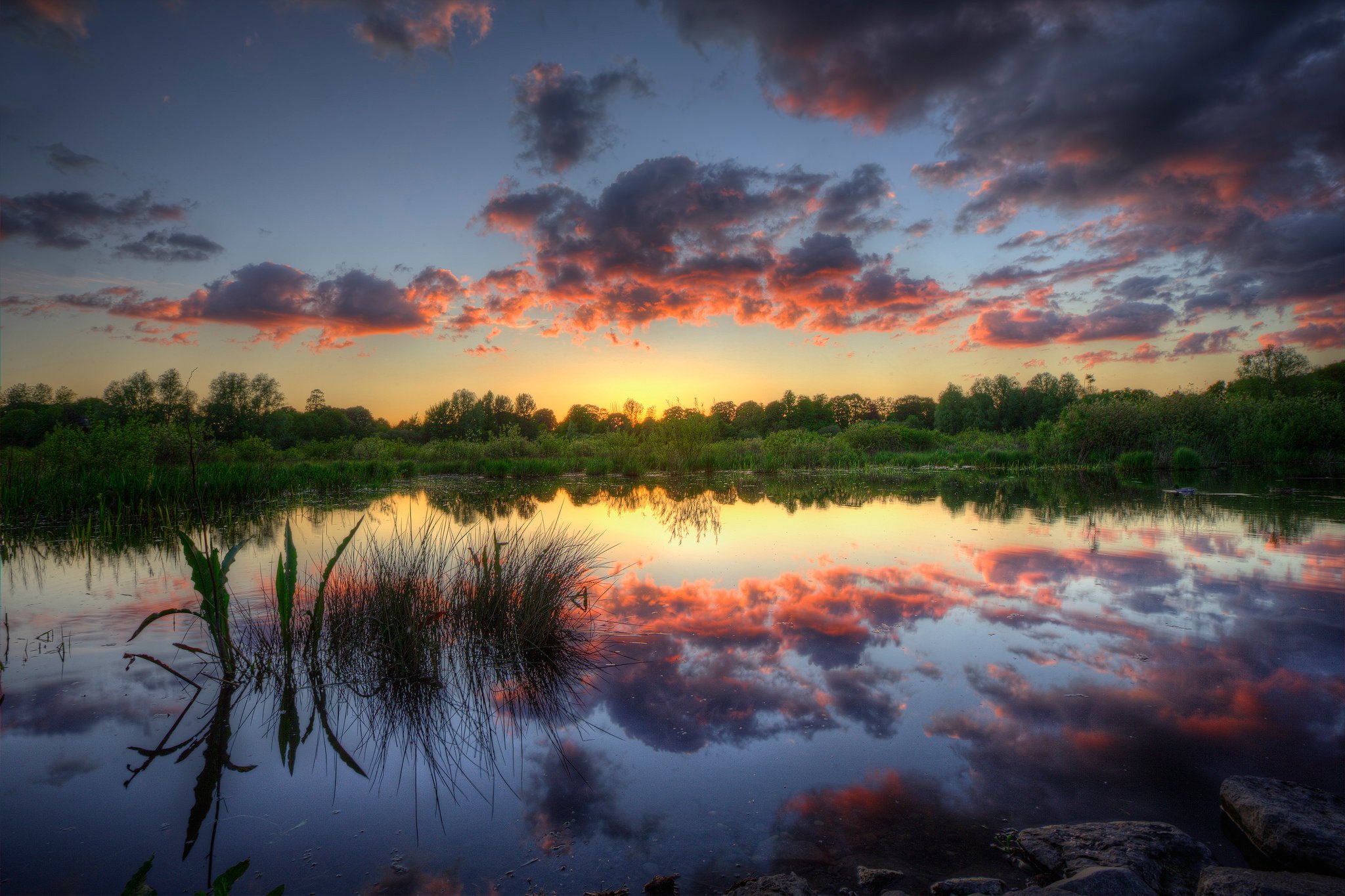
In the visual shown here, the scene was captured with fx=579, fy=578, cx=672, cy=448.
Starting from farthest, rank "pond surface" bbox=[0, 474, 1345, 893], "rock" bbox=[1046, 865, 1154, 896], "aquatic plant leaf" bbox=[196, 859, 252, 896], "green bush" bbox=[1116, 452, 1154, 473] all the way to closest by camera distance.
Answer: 1. "green bush" bbox=[1116, 452, 1154, 473]
2. "pond surface" bbox=[0, 474, 1345, 893]
3. "rock" bbox=[1046, 865, 1154, 896]
4. "aquatic plant leaf" bbox=[196, 859, 252, 896]

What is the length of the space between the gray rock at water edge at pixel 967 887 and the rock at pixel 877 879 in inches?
5.9

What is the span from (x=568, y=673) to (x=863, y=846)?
2920mm

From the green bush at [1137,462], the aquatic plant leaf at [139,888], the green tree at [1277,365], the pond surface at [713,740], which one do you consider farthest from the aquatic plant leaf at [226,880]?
the green tree at [1277,365]

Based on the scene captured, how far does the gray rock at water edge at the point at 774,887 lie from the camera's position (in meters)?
2.32

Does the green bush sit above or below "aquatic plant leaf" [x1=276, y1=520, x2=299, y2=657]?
below

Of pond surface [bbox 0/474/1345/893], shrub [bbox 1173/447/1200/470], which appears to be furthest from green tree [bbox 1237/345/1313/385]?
pond surface [bbox 0/474/1345/893]

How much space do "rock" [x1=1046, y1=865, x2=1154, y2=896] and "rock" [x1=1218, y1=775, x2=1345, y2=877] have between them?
0.84 meters

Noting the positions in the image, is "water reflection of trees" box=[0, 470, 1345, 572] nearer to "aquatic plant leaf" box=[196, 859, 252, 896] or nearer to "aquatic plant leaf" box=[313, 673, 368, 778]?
"aquatic plant leaf" box=[313, 673, 368, 778]

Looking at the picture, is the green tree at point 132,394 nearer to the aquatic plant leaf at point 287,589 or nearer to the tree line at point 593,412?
the tree line at point 593,412

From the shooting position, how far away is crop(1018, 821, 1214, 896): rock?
244 centimetres

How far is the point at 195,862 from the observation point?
8.84 feet

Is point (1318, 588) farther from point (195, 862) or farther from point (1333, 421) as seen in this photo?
point (1333, 421)

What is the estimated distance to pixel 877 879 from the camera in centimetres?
251

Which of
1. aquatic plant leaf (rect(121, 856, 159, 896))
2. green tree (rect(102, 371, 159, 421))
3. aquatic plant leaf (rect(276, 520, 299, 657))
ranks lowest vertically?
aquatic plant leaf (rect(121, 856, 159, 896))
